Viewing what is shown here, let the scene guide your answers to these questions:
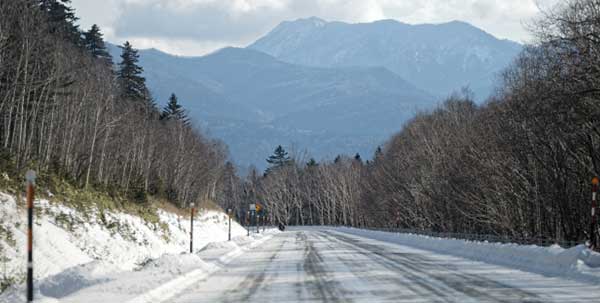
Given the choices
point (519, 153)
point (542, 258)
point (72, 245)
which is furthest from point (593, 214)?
point (72, 245)

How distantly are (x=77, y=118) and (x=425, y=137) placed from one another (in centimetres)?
3766

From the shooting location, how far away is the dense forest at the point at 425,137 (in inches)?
1049

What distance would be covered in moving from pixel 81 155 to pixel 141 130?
62.5ft

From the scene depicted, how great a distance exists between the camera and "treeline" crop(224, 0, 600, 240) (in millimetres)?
24264

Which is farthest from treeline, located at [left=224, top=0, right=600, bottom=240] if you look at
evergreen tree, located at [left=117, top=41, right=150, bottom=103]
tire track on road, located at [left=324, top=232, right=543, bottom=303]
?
evergreen tree, located at [left=117, top=41, right=150, bottom=103]

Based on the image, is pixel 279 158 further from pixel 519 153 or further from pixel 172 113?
pixel 519 153

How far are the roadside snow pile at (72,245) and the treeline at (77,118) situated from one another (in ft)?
12.0

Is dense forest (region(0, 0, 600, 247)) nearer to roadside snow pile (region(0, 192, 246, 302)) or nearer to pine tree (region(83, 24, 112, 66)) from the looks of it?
pine tree (region(83, 24, 112, 66))

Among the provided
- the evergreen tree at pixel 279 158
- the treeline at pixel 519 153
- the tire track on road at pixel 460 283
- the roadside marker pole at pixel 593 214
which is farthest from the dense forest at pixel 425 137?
the evergreen tree at pixel 279 158

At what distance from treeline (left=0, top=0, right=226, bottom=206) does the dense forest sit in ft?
0.52

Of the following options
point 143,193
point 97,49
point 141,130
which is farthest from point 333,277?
point 97,49

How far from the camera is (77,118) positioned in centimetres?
4522

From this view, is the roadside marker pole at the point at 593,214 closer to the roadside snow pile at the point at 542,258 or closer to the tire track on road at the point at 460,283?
the roadside snow pile at the point at 542,258

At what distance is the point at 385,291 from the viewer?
15375 mm
